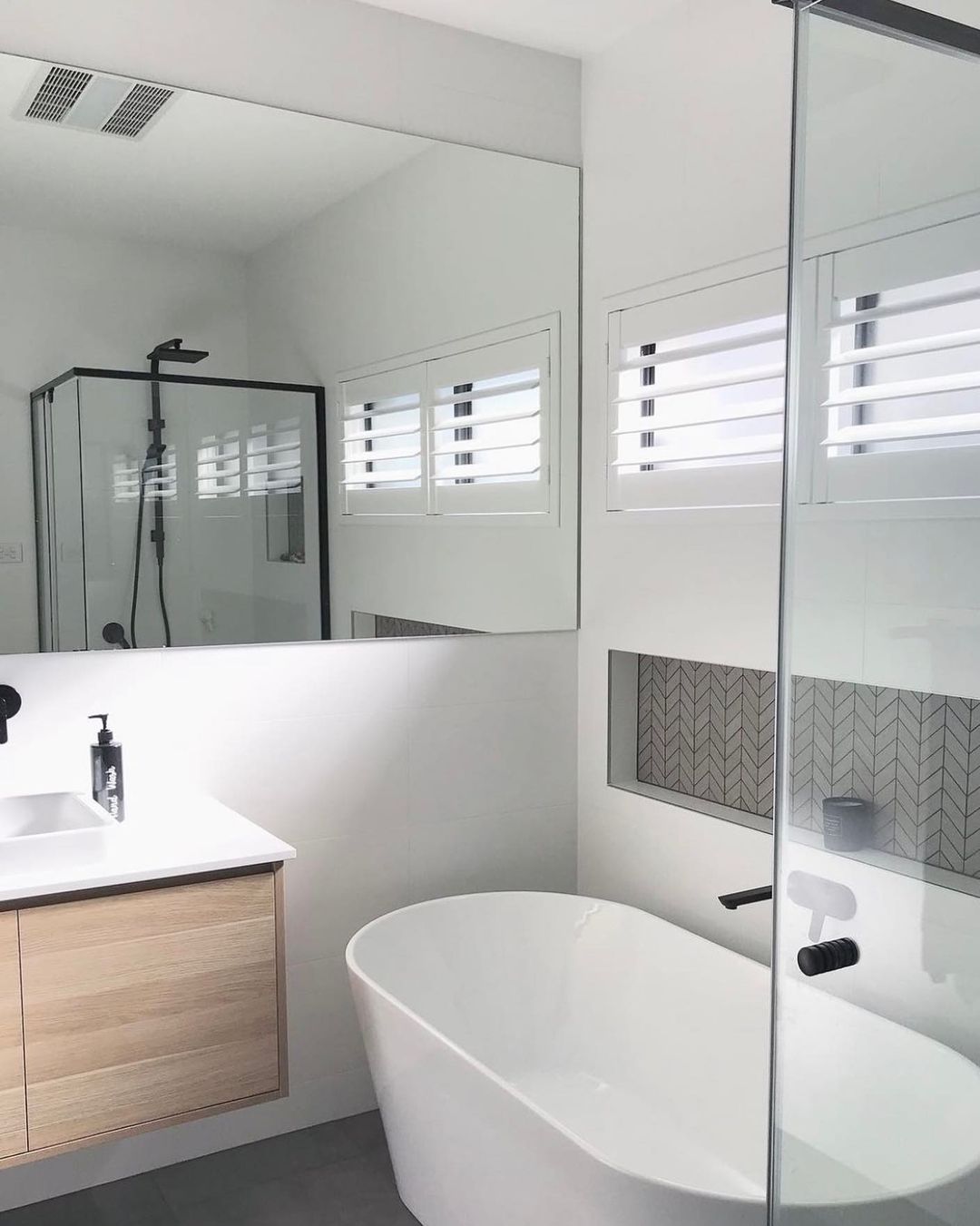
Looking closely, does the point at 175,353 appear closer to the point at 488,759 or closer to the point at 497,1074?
the point at 488,759

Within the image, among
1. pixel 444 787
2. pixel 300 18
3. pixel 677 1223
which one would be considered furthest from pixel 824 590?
pixel 300 18

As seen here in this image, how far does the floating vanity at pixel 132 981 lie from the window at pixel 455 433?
41.2 inches

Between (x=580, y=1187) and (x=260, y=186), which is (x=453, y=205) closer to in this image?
(x=260, y=186)

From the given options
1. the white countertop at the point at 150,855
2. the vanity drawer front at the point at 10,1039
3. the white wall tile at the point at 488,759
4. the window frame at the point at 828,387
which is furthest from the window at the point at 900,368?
the white wall tile at the point at 488,759

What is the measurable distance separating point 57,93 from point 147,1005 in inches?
76.4

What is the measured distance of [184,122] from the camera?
2.68m

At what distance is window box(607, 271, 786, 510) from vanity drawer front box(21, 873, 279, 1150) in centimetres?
141

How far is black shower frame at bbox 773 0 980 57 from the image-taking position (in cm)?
115

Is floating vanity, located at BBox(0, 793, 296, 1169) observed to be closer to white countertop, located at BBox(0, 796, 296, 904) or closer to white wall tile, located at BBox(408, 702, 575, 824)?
white countertop, located at BBox(0, 796, 296, 904)

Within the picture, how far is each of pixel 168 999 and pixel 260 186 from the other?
1874mm

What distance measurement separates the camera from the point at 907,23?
1188 mm

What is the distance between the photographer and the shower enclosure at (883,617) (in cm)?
115

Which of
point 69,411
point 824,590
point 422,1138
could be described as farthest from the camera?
point 69,411

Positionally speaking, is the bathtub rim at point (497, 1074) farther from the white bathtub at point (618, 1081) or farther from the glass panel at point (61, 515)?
the glass panel at point (61, 515)
